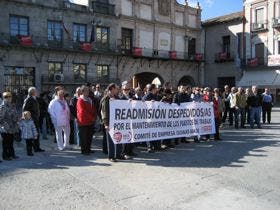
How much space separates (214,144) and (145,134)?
2697 millimetres

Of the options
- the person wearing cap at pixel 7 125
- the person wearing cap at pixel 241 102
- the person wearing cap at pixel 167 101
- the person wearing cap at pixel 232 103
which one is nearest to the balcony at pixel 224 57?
the person wearing cap at pixel 232 103

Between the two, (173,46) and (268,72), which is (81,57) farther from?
(268,72)

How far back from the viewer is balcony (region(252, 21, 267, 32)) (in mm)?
36428

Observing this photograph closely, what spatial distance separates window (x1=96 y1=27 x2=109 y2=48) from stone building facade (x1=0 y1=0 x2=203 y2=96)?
0.29 feet

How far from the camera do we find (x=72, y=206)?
228 inches

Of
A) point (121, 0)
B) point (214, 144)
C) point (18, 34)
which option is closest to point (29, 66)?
point (18, 34)

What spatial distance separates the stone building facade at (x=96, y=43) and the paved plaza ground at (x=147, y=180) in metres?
17.1

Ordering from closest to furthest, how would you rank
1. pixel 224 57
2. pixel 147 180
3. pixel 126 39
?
pixel 147 180, pixel 126 39, pixel 224 57

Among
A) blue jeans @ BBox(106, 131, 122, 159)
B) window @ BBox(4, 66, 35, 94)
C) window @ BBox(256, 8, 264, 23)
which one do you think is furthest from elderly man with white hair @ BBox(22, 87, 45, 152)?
window @ BBox(256, 8, 264, 23)

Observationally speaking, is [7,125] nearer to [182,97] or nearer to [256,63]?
[182,97]

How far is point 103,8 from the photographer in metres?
33.5

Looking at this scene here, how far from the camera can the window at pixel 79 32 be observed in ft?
105

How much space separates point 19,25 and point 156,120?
21.9 m

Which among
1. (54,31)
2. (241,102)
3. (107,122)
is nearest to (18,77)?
(54,31)
